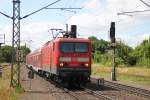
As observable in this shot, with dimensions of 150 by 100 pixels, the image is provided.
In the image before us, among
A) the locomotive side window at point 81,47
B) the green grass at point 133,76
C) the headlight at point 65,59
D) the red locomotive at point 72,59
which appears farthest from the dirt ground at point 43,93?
the green grass at point 133,76

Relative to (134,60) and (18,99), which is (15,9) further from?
(134,60)

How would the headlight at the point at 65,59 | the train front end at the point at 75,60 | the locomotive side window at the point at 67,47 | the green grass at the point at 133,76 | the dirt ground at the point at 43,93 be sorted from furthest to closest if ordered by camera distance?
the green grass at the point at 133,76
the locomotive side window at the point at 67,47
the headlight at the point at 65,59
the train front end at the point at 75,60
the dirt ground at the point at 43,93

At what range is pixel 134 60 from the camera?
343 feet

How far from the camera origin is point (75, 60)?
29.4 m

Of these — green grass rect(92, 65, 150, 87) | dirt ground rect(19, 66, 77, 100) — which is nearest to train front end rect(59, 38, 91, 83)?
dirt ground rect(19, 66, 77, 100)

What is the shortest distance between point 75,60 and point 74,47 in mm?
901

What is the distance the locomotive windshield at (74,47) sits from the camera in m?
29.7

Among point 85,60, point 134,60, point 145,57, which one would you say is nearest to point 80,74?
point 85,60

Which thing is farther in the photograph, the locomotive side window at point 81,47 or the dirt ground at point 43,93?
the locomotive side window at point 81,47

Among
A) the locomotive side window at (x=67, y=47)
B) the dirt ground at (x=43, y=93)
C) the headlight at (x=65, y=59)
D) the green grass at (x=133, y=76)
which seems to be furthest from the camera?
the green grass at (x=133, y=76)

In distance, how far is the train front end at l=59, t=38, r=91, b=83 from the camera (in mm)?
29031

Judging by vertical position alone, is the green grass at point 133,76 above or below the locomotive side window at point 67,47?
below

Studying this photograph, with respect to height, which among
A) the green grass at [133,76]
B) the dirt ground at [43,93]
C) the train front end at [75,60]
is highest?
the train front end at [75,60]

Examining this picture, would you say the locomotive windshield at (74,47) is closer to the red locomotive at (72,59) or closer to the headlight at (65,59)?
the red locomotive at (72,59)
